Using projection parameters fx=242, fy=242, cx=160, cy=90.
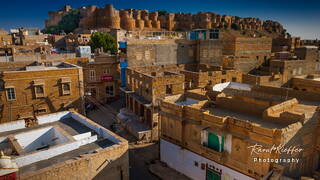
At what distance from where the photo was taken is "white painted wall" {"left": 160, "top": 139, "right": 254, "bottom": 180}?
588 inches

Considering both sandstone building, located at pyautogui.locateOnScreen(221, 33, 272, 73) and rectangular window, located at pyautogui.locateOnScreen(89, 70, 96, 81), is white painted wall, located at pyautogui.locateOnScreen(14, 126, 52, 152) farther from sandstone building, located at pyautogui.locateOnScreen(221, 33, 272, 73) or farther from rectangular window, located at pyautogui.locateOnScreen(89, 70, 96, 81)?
sandstone building, located at pyautogui.locateOnScreen(221, 33, 272, 73)

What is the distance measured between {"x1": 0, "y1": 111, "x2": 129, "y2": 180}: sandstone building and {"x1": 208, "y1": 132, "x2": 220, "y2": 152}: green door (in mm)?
5620

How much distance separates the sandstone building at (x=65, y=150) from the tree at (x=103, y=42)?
3626 centimetres

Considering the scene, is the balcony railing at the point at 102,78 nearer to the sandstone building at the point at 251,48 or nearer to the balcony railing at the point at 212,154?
the sandstone building at the point at 251,48

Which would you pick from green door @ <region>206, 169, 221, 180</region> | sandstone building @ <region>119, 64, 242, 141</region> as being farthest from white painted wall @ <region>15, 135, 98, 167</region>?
sandstone building @ <region>119, 64, 242, 141</region>

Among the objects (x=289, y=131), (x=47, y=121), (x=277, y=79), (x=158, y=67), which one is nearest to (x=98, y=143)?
(x=47, y=121)

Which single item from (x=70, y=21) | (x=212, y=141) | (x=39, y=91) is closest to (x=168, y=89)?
(x=212, y=141)

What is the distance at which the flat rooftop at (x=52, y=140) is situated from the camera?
465 inches

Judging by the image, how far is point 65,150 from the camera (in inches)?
504

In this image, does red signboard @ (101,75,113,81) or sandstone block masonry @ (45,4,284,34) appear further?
sandstone block masonry @ (45,4,284,34)

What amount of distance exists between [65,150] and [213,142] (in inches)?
348

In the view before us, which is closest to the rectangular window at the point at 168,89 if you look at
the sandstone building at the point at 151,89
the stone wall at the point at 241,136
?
the sandstone building at the point at 151,89

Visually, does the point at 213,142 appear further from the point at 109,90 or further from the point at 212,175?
the point at 109,90

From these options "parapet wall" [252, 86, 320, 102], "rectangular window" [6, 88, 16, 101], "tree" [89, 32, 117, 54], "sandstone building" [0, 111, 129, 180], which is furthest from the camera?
"tree" [89, 32, 117, 54]
